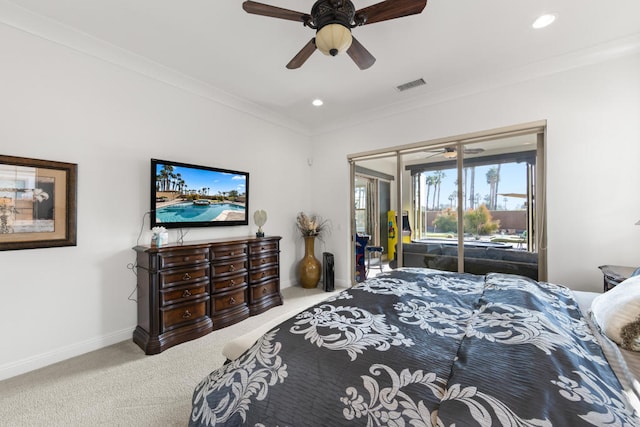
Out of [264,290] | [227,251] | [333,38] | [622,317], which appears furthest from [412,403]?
[264,290]

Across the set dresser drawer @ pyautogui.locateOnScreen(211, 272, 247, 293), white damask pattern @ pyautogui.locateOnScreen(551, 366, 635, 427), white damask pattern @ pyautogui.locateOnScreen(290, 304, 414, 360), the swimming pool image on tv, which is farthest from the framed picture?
white damask pattern @ pyautogui.locateOnScreen(551, 366, 635, 427)

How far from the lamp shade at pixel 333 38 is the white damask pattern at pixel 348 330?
1.76m

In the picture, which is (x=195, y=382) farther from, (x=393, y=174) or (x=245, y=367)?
(x=393, y=174)

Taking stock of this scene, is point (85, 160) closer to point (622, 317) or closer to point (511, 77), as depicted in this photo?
point (622, 317)

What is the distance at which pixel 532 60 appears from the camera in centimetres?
291

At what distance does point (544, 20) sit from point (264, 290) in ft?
13.4

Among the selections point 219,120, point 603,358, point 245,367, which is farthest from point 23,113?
point 603,358

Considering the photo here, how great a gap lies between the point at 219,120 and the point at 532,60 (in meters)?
3.84

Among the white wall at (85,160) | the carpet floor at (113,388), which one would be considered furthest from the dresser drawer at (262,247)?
the carpet floor at (113,388)

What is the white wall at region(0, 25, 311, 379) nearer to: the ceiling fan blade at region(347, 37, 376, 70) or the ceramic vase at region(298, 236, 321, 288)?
the ceramic vase at region(298, 236, 321, 288)

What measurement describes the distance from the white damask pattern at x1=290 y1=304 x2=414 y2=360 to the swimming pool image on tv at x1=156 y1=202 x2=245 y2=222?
2.34m

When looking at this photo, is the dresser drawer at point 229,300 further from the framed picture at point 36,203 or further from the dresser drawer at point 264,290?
the framed picture at point 36,203

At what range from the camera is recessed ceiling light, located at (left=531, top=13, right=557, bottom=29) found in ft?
7.39

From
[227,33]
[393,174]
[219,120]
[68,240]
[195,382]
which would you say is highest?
[227,33]
